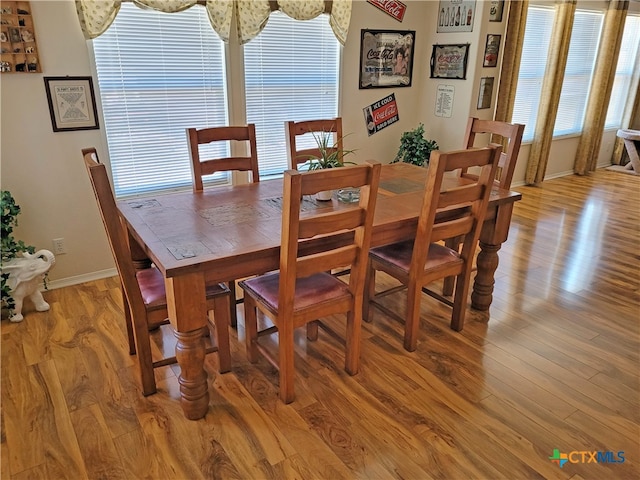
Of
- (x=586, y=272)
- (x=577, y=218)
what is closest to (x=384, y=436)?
(x=586, y=272)

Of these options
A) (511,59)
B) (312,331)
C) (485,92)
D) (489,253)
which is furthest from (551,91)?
(312,331)

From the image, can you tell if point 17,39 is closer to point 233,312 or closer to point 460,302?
point 233,312

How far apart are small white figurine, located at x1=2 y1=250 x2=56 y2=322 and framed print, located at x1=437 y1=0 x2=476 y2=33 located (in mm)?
3852

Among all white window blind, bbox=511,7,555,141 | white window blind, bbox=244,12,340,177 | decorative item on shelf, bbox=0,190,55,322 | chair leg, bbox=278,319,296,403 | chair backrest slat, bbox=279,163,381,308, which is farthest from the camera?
white window blind, bbox=511,7,555,141

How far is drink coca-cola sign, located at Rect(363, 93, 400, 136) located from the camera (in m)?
4.41

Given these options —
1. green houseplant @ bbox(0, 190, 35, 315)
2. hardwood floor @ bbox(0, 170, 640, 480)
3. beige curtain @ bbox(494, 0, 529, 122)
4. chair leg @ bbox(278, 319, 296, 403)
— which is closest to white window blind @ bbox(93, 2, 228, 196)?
green houseplant @ bbox(0, 190, 35, 315)

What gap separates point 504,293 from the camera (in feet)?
10.3

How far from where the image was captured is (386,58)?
4.36m

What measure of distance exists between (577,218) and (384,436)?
3.74 metres

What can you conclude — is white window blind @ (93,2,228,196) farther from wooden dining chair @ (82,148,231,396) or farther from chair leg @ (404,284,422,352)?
chair leg @ (404,284,422,352)

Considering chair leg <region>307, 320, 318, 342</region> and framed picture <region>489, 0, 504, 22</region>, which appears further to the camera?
framed picture <region>489, 0, 504, 22</region>

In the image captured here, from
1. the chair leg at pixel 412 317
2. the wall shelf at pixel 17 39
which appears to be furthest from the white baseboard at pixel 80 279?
the chair leg at pixel 412 317

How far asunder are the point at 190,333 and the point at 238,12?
8.16ft

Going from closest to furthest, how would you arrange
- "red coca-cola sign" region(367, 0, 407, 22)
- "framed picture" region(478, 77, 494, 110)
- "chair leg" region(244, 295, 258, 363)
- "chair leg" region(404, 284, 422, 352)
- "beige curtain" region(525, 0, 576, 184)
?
"chair leg" region(244, 295, 258, 363), "chair leg" region(404, 284, 422, 352), "red coca-cola sign" region(367, 0, 407, 22), "framed picture" region(478, 77, 494, 110), "beige curtain" region(525, 0, 576, 184)
